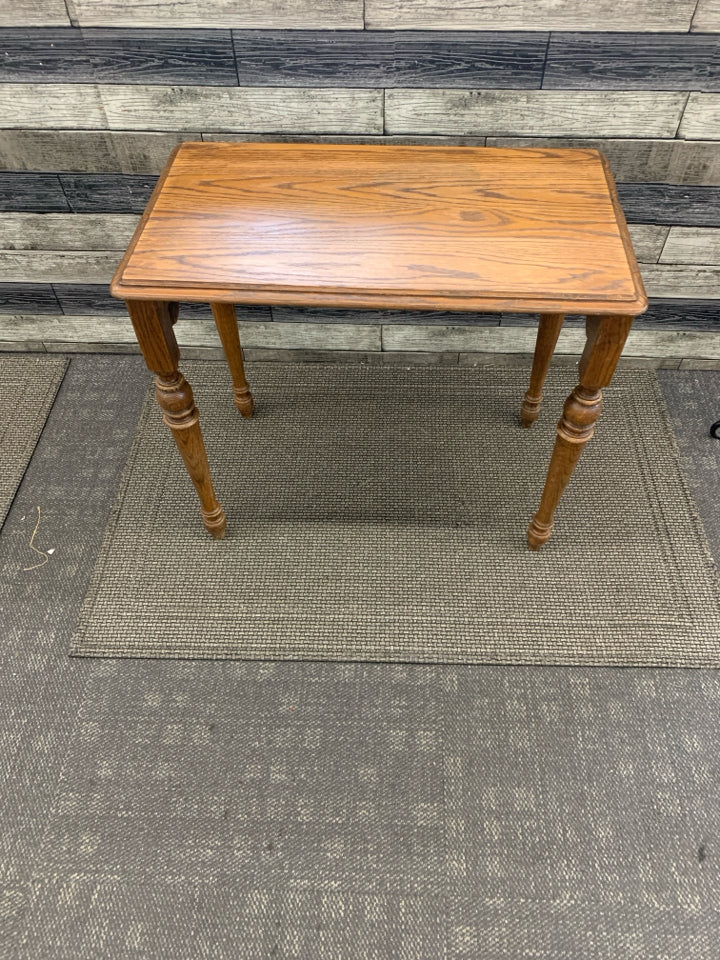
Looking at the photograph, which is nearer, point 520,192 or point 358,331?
point 520,192

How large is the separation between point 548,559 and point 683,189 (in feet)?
2.86

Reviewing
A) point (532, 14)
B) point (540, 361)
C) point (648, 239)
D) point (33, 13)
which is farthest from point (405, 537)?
point (33, 13)

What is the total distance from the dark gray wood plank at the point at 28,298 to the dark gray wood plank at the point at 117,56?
1.69 feet

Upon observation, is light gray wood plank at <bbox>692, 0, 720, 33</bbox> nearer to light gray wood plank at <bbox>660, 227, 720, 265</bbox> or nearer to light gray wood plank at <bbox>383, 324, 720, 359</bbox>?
light gray wood plank at <bbox>660, 227, 720, 265</bbox>

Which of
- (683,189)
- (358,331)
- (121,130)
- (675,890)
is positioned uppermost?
(121,130)

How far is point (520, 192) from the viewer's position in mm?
1149

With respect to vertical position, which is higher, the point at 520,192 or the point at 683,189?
the point at 520,192

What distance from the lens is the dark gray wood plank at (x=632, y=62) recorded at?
1275 mm

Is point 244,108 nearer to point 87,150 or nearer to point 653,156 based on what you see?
point 87,150

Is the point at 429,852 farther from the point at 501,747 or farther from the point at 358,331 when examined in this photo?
the point at 358,331

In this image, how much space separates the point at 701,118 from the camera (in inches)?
54.0

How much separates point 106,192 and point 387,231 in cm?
84

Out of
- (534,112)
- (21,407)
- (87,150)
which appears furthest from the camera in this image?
(21,407)

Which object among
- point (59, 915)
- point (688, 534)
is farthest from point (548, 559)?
point (59, 915)
